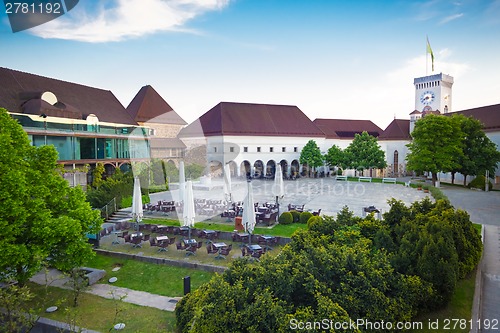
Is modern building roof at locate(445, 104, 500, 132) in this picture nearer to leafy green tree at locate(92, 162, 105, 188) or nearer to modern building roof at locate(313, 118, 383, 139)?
modern building roof at locate(313, 118, 383, 139)

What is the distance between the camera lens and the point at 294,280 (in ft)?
20.9

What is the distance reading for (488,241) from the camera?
44.5 ft

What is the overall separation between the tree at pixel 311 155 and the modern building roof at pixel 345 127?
7406mm

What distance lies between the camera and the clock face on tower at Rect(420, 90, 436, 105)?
2302 inches

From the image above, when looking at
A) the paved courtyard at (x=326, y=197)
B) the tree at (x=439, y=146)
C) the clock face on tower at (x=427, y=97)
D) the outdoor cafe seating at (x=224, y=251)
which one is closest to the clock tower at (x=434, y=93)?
the clock face on tower at (x=427, y=97)

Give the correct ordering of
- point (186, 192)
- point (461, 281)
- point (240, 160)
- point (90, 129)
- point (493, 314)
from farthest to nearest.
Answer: point (240, 160) → point (90, 129) → point (186, 192) → point (461, 281) → point (493, 314)

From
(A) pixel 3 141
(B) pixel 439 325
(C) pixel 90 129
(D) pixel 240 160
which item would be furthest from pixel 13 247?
(D) pixel 240 160

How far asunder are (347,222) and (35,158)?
987 cm

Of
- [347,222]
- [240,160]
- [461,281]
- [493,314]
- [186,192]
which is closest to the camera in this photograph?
[493,314]

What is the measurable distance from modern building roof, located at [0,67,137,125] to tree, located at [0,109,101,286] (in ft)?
70.1

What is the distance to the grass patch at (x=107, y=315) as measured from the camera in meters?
7.82

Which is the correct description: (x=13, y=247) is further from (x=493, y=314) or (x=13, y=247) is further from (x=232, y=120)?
(x=232, y=120)

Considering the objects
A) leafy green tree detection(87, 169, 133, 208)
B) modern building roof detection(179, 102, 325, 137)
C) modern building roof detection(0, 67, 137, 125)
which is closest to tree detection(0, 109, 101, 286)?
leafy green tree detection(87, 169, 133, 208)

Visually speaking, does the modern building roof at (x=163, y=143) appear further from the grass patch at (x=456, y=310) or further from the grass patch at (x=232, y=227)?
the grass patch at (x=456, y=310)
